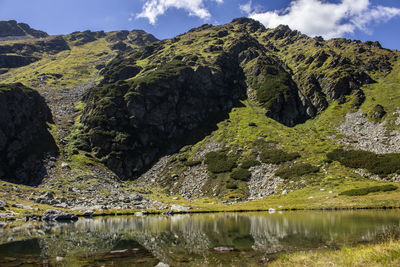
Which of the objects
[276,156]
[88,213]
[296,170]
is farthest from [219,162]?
[88,213]

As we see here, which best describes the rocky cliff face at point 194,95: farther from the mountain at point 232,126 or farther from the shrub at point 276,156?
the shrub at point 276,156

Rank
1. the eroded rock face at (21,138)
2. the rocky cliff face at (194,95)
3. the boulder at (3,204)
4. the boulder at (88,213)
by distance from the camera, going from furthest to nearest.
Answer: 1. the rocky cliff face at (194,95)
2. the eroded rock face at (21,138)
3. the boulder at (88,213)
4. the boulder at (3,204)

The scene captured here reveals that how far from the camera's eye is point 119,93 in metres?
130

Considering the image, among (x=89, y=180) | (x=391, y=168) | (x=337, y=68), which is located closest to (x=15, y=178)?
(x=89, y=180)

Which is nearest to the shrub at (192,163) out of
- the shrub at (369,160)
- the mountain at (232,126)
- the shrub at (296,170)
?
the mountain at (232,126)

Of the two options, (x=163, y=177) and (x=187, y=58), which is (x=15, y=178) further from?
(x=187, y=58)

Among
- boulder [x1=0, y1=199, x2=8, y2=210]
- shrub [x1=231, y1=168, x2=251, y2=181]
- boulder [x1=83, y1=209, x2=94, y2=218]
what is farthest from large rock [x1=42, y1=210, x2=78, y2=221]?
shrub [x1=231, y1=168, x2=251, y2=181]

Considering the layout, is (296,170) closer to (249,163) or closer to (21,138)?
(249,163)

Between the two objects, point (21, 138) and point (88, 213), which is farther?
point (21, 138)

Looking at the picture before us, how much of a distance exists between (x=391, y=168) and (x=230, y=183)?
137ft

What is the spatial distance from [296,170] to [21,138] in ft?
299

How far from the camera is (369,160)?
74.8 meters

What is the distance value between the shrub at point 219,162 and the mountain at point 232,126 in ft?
1.26

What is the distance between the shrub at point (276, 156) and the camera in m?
84.8
